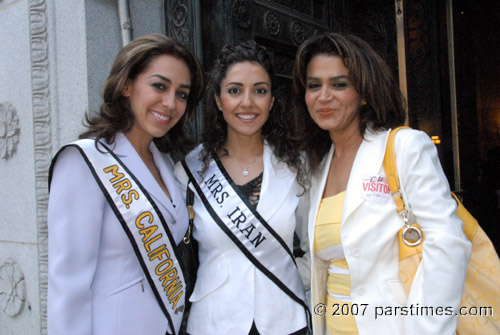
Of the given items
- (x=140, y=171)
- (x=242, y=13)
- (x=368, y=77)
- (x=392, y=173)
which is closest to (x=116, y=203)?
(x=140, y=171)

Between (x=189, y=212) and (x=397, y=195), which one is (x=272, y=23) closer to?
(x=189, y=212)

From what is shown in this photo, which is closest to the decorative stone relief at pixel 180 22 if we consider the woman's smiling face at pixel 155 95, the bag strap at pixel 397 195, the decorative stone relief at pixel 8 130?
the woman's smiling face at pixel 155 95

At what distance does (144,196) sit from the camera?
78.1 inches

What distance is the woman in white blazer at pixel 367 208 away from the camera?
160 cm

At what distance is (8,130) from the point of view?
3.45m

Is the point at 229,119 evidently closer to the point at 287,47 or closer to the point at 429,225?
the point at 429,225

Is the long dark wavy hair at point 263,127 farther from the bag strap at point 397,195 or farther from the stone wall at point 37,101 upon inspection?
the stone wall at point 37,101

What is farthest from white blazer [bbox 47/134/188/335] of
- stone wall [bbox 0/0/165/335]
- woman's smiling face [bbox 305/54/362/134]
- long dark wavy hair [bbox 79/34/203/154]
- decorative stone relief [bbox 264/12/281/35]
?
decorative stone relief [bbox 264/12/281/35]

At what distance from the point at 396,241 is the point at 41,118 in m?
2.85

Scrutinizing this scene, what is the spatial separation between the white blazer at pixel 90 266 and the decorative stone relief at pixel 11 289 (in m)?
2.05

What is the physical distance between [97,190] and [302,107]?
132 cm

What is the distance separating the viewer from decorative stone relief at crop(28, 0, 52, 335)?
3.20 metres

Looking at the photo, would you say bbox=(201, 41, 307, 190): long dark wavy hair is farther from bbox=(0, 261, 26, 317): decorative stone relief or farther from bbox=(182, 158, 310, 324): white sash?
bbox=(0, 261, 26, 317): decorative stone relief

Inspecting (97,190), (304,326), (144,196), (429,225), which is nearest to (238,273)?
(304,326)
